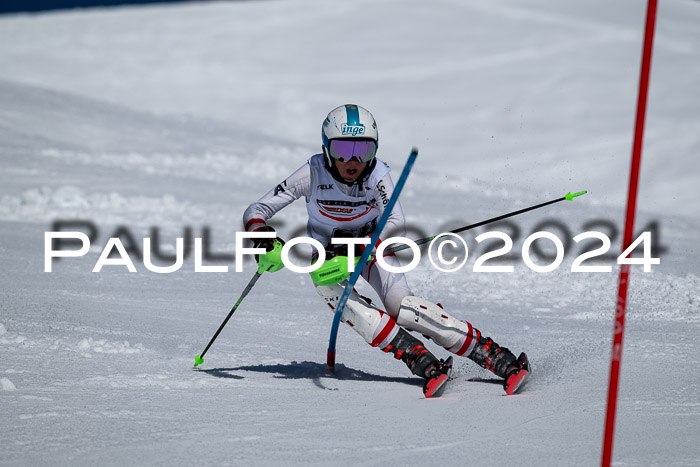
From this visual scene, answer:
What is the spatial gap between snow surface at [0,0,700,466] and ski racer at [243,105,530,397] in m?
0.22

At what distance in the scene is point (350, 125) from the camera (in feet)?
17.5

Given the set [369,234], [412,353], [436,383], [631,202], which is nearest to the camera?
[631,202]

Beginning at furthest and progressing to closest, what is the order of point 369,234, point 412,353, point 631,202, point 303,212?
point 303,212
point 369,234
point 412,353
point 631,202

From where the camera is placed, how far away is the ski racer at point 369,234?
209 inches

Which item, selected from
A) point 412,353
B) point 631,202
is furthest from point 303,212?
point 631,202

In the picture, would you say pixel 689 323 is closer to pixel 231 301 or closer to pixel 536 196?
pixel 231 301

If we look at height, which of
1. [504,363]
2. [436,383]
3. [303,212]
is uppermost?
[303,212]

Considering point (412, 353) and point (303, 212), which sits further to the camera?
point (303, 212)

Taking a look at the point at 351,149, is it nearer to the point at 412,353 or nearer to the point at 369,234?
the point at 369,234

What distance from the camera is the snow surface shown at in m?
4.42

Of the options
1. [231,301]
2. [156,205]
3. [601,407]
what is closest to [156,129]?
[156,205]

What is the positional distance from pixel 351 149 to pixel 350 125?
145 mm

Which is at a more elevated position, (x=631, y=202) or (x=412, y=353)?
(x=631, y=202)

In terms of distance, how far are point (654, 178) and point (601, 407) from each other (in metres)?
15.6
